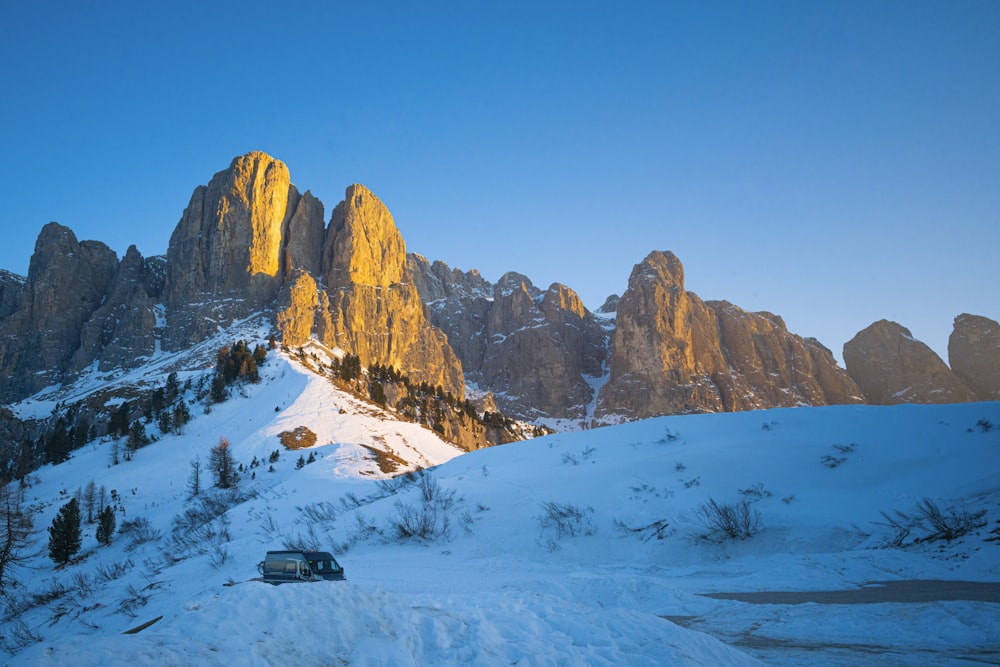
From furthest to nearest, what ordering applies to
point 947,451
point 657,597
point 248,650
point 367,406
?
point 367,406 < point 947,451 < point 657,597 < point 248,650

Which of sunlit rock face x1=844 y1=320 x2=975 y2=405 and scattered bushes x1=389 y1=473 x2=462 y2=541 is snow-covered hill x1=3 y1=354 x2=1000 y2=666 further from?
sunlit rock face x1=844 y1=320 x2=975 y2=405

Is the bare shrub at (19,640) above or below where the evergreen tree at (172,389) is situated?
below

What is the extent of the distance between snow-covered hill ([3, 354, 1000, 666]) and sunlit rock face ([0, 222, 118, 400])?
154 metres

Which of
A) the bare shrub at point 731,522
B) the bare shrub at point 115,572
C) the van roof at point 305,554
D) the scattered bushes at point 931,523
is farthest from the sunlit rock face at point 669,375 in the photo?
the van roof at point 305,554

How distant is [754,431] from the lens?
23.5m

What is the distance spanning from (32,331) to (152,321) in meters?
40.0

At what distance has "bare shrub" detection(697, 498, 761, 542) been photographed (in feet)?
51.7

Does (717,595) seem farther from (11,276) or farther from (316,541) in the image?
(11,276)

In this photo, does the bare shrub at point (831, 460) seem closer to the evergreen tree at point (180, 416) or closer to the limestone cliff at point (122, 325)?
the evergreen tree at point (180, 416)

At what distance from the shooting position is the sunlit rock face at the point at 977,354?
183 meters

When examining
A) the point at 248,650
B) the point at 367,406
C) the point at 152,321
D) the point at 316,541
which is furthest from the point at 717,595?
the point at 152,321

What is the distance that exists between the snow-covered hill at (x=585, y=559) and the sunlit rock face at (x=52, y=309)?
154 metres

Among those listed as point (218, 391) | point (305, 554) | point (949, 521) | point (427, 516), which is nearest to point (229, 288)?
point (218, 391)

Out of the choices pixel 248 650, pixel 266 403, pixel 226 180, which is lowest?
pixel 248 650
